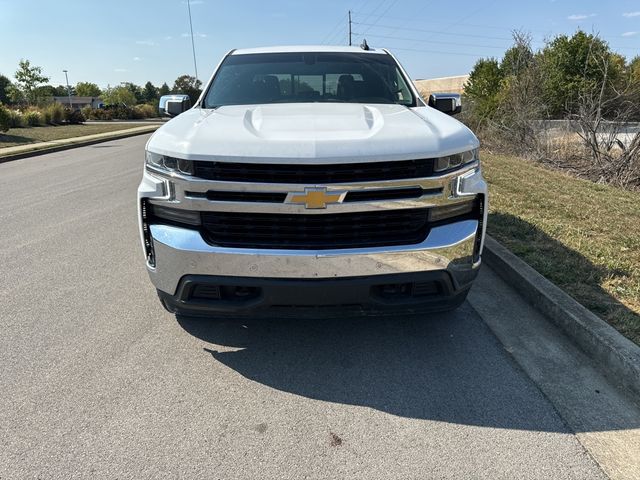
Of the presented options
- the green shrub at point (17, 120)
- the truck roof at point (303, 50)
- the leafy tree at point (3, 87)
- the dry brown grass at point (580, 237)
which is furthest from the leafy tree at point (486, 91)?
the leafy tree at point (3, 87)

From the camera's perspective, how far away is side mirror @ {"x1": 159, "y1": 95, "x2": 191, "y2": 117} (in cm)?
443

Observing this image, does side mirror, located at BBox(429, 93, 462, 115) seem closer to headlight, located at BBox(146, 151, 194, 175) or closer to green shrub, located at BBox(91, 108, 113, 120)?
headlight, located at BBox(146, 151, 194, 175)

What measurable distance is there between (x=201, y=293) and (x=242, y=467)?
0.97 m

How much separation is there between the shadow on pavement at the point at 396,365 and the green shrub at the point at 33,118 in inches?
1204

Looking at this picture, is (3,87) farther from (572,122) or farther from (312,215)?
(312,215)

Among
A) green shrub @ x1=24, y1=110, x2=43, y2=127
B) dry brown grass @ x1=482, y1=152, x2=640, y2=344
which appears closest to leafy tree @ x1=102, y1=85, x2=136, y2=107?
green shrub @ x1=24, y1=110, x2=43, y2=127

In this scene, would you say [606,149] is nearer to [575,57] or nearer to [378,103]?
[378,103]

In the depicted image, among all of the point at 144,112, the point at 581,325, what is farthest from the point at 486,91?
the point at 144,112

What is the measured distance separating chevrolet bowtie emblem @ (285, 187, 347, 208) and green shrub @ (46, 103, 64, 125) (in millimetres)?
34285

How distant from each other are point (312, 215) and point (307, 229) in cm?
10

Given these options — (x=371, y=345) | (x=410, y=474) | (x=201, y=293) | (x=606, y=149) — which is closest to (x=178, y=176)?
(x=201, y=293)

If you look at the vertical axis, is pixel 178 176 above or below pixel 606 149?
above

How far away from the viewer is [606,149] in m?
10.7

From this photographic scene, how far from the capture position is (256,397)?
8.61 ft
